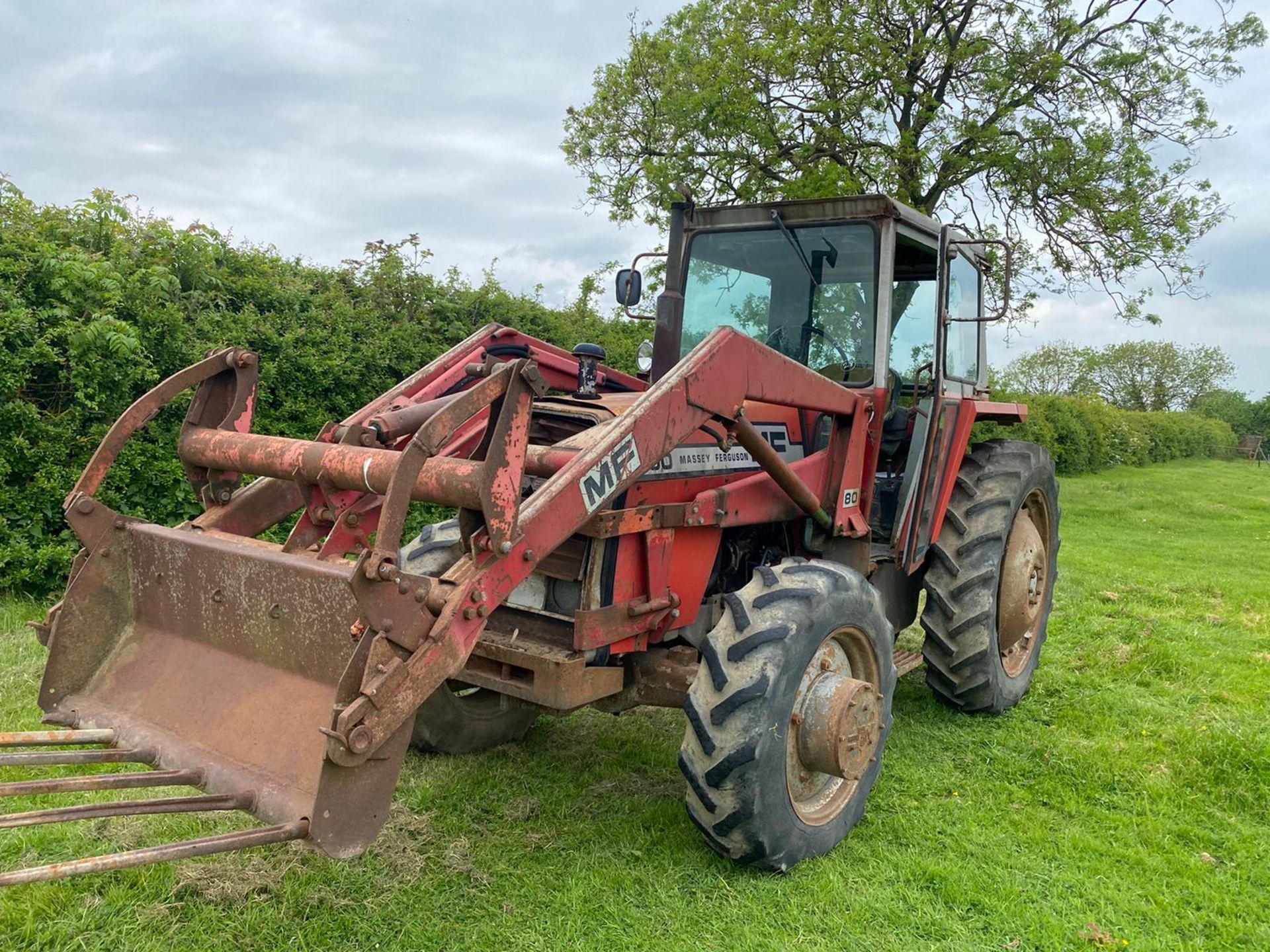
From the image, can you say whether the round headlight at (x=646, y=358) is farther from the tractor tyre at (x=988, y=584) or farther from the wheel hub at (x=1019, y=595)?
the wheel hub at (x=1019, y=595)

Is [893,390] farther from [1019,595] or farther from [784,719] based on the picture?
[784,719]

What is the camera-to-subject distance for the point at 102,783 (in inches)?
103

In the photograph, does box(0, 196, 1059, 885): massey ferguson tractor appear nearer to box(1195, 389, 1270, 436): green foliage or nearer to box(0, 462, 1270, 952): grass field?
box(0, 462, 1270, 952): grass field

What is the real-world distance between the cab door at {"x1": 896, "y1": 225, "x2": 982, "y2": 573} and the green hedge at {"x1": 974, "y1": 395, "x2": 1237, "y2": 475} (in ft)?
27.7

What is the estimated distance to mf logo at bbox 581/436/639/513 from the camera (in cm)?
297

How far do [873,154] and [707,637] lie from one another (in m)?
12.1

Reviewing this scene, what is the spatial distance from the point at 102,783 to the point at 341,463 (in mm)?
1154

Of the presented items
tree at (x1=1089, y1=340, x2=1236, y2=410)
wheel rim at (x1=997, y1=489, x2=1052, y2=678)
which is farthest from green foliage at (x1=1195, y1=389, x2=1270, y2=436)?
wheel rim at (x1=997, y1=489, x2=1052, y2=678)

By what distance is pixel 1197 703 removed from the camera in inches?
212

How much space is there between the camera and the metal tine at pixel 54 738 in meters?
2.73

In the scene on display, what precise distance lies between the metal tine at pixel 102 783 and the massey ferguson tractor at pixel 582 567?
1 centimetres

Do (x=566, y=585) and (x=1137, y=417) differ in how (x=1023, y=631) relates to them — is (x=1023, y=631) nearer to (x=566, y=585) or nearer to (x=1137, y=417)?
(x=566, y=585)

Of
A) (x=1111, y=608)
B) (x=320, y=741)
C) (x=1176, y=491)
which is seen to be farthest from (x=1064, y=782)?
(x=1176, y=491)

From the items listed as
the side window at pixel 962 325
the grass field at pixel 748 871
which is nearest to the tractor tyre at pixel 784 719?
the grass field at pixel 748 871
